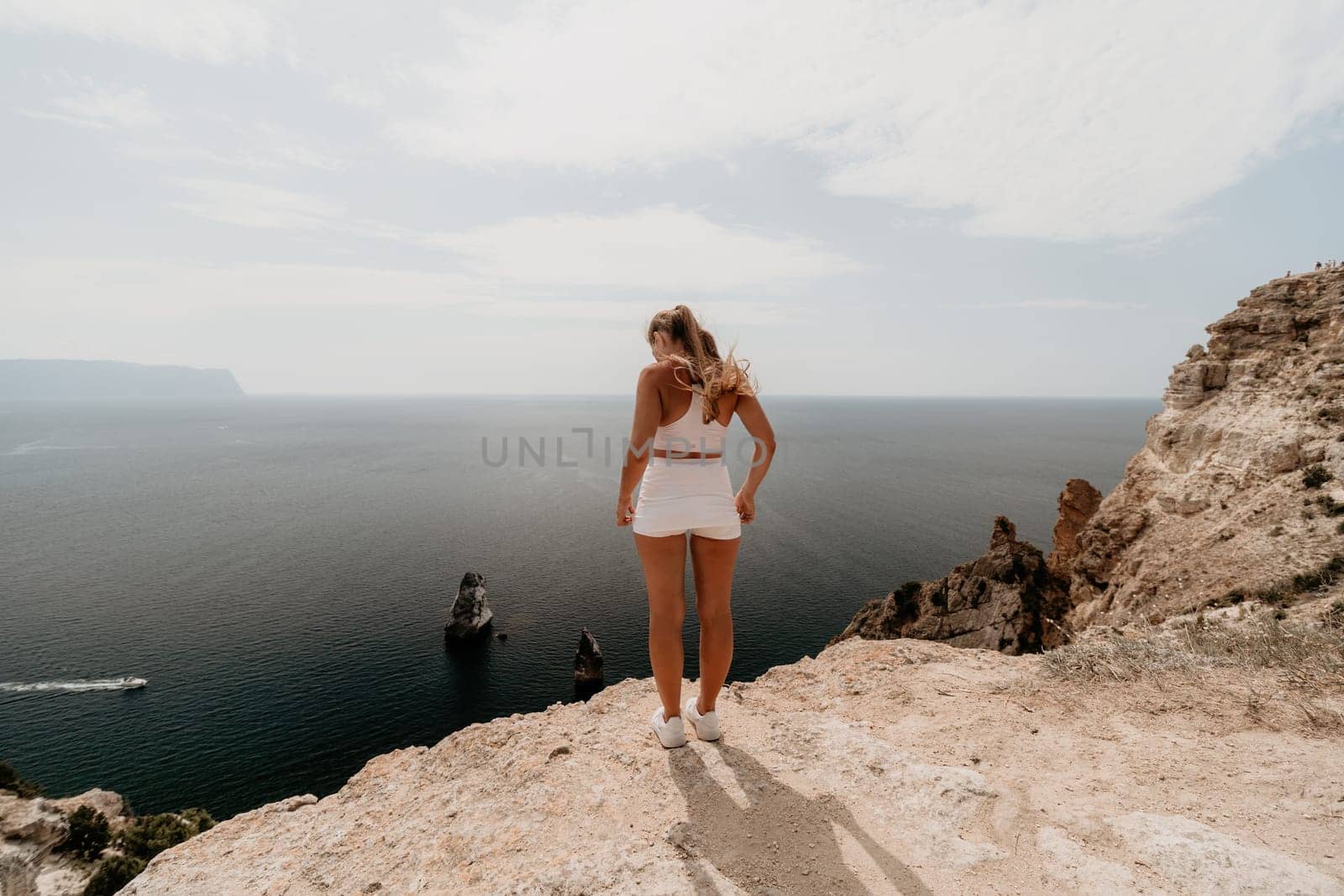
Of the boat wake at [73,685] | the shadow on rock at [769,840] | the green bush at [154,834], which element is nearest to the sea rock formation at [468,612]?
the boat wake at [73,685]

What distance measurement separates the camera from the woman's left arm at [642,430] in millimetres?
3918

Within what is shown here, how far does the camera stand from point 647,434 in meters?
4.04

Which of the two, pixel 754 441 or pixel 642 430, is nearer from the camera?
pixel 642 430

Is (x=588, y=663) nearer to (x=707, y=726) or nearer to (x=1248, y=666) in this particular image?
(x=707, y=726)

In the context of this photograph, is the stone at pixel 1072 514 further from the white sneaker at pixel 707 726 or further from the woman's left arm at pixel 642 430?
the woman's left arm at pixel 642 430

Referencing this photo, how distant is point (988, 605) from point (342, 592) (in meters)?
48.3

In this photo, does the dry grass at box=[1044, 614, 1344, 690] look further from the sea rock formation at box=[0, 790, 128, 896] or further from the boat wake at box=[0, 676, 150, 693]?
the boat wake at box=[0, 676, 150, 693]

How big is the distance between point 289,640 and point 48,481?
9473 cm

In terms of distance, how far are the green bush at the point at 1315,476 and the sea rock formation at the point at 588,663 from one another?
1274 inches

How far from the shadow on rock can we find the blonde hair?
2598mm

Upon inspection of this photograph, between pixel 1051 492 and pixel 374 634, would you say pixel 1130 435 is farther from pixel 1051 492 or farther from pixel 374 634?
pixel 374 634

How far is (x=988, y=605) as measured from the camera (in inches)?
1260

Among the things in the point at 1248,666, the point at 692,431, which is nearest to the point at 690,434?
the point at 692,431

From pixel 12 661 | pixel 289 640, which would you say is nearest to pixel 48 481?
pixel 12 661
